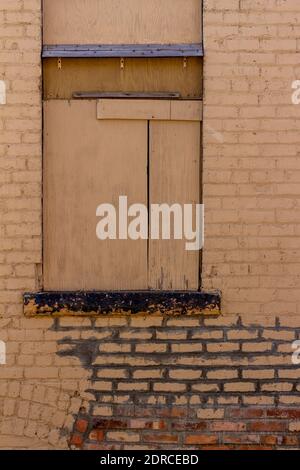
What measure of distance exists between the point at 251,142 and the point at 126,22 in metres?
1.06

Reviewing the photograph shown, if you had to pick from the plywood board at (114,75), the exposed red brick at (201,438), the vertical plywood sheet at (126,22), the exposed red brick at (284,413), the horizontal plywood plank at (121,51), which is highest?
the vertical plywood sheet at (126,22)

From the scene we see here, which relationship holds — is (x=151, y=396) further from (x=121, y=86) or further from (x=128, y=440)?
(x=121, y=86)

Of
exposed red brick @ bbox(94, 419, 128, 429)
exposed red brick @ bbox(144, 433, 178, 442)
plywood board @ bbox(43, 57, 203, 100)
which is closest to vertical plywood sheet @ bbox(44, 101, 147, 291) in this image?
plywood board @ bbox(43, 57, 203, 100)

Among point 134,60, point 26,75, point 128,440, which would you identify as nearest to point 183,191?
point 134,60

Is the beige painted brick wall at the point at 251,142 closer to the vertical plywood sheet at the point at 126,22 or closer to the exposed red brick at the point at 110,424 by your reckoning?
the vertical plywood sheet at the point at 126,22

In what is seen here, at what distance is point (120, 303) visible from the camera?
14.1ft

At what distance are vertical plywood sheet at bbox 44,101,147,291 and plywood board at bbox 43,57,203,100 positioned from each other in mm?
108

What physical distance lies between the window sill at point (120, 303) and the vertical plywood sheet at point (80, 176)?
13 centimetres

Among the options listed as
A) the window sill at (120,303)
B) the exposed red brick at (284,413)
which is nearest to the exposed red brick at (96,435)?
the window sill at (120,303)

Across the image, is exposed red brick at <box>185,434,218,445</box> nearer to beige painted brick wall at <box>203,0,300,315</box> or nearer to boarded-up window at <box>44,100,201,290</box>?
beige painted brick wall at <box>203,0,300,315</box>

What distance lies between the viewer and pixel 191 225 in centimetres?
439

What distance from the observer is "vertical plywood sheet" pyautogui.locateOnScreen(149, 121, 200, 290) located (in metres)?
4.37

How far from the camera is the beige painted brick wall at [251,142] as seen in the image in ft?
14.0

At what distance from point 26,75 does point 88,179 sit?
721 millimetres
